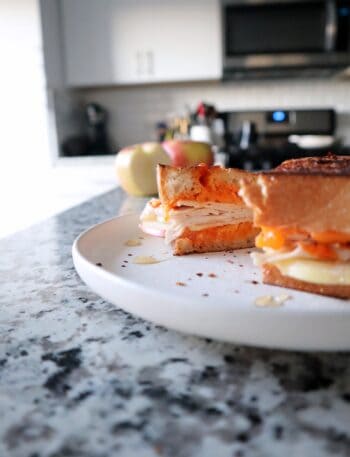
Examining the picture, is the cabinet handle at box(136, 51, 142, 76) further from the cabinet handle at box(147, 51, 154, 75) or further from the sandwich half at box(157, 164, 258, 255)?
the sandwich half at box(157, 164, 258, 255)

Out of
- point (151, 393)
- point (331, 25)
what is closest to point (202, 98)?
point (331, 25)

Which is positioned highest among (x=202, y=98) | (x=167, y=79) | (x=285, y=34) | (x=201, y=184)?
(x=285, y=34)

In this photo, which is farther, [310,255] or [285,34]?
[285,34]

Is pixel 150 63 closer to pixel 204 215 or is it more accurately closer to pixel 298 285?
pixel 204 215

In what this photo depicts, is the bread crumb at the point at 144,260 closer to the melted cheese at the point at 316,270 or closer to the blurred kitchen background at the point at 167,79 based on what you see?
the melted cheese at the point at 316,270

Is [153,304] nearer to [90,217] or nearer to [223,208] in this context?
[223,208]

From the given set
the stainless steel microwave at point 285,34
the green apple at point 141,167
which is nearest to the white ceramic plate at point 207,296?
the green apple at point 141,167
